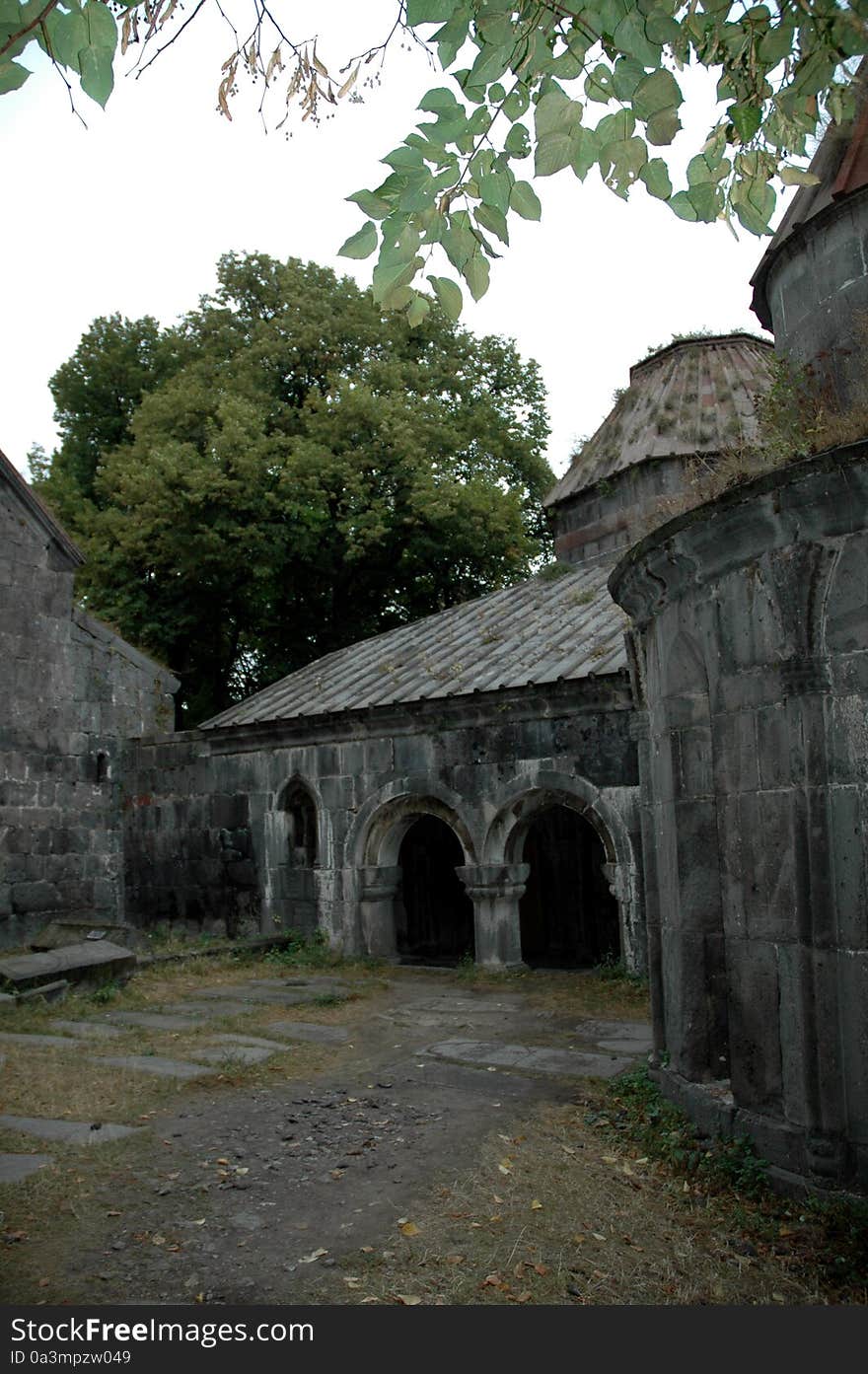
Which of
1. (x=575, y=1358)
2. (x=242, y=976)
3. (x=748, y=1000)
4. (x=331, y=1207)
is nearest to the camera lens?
(x=575, y=1358)

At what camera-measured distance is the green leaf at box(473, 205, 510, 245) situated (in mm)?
3174

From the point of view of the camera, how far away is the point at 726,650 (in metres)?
4.82

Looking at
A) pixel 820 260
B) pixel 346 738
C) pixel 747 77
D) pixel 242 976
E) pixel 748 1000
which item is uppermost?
pixel 820 260

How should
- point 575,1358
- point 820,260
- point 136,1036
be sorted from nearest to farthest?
point 575,1358 < point 820,260 < point 136,1036

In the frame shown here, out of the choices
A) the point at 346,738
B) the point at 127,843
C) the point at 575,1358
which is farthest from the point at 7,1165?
the point at 127,843

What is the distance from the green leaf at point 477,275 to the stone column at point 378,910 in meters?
9.65

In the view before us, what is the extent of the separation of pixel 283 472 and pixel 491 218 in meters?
16.7

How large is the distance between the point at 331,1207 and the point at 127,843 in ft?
34.9

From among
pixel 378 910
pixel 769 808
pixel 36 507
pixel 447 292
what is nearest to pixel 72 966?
pixel 378 910

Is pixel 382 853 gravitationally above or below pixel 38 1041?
above

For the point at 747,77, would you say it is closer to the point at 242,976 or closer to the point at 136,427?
the point at 242,976

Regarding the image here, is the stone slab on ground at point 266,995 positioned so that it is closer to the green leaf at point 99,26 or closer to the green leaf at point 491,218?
the green leaf at point 491,218

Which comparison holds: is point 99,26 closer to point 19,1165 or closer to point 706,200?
point 706,200

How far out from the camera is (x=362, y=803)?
12.3 m
